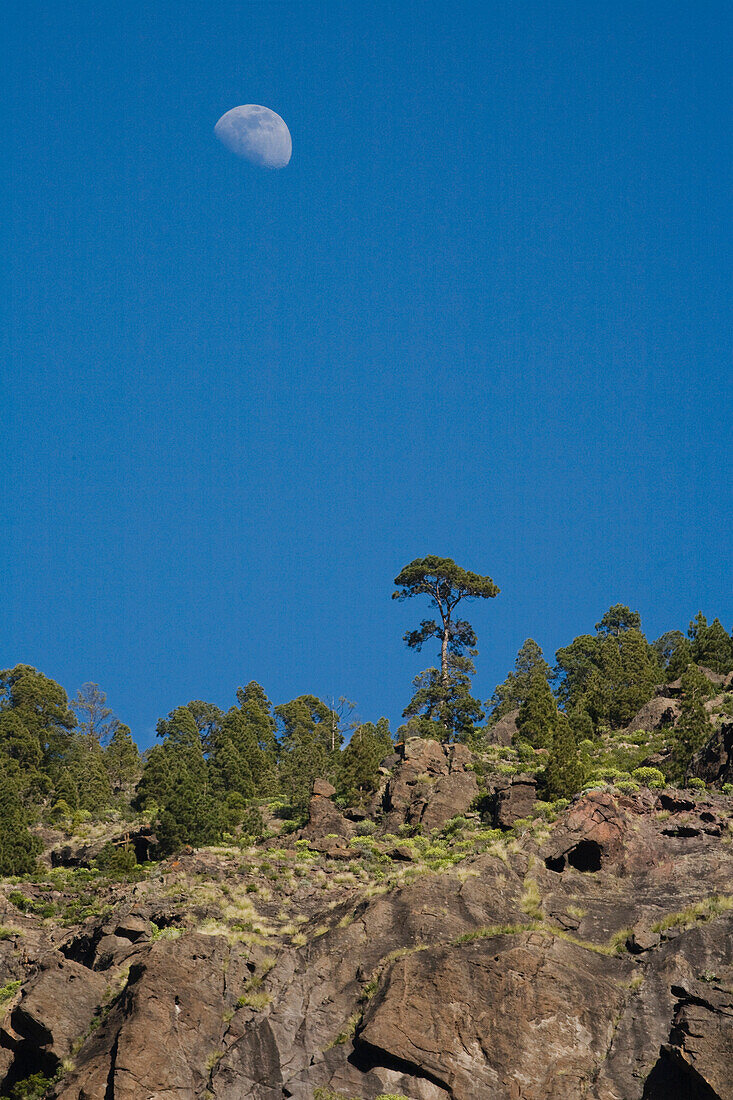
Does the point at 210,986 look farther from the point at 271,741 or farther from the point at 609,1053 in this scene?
the point at 271,741

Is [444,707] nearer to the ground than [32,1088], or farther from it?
farther from it

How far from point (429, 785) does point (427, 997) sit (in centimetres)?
2540

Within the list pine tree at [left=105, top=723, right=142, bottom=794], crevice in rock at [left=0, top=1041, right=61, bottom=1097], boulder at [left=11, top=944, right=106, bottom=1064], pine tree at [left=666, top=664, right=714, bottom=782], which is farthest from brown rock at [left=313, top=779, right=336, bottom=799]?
crevice in rock at [left=0, top=1041, right=61, bottom=1097]

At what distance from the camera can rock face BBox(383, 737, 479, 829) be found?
5209cm

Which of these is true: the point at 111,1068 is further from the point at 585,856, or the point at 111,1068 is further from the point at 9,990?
the point at 585,856

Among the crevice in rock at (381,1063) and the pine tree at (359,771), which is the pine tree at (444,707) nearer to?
the pine tree at (359,771)

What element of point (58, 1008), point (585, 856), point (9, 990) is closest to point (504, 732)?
point (585, 856)

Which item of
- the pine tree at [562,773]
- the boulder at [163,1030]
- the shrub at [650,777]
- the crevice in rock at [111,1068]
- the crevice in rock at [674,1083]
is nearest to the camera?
the crevice in rock at [674,1083]

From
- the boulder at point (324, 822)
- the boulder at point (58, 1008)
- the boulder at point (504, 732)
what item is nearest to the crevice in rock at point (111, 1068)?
the boulder at point (58, 1008)

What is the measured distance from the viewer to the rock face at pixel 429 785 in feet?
171

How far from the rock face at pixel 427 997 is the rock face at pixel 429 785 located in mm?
12596

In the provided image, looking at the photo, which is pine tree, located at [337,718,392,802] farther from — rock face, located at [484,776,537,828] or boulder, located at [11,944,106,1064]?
boulder, located at [11,944,106,1064]

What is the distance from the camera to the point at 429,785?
55.6 meters

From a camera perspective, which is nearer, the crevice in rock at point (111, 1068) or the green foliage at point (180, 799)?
the crevice in rock at point (111, 1068)
